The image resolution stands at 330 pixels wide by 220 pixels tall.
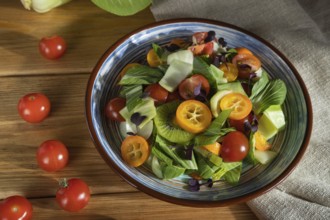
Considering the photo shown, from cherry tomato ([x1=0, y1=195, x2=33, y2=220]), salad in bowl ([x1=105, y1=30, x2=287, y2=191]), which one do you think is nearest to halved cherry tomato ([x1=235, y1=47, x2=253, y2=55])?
salad in bowl ([x1=105, y1=30, x2=287, y2=191])

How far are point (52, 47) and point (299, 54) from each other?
717 mm

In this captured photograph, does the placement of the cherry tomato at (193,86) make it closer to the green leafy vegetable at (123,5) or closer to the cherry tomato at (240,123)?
the cherry tomato at (240,123)

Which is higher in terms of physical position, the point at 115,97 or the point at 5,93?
the point at 5,93

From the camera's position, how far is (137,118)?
1.08 m

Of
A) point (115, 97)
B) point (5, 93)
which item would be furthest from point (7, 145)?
point (115, 97)

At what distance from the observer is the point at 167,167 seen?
1.06 metres

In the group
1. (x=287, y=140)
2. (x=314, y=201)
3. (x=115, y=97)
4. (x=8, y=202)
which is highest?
(x=115, y=97)

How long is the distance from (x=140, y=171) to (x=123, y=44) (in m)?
0.36

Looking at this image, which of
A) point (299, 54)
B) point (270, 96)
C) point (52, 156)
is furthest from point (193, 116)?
point (299, 54)

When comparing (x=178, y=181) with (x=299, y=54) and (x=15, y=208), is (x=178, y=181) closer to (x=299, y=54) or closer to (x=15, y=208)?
(x=15, y=208)

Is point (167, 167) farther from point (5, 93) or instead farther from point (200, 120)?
point (5, 93)

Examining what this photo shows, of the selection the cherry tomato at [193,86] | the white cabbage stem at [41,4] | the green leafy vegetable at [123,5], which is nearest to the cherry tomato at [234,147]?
the cherry tomato at [193,86]

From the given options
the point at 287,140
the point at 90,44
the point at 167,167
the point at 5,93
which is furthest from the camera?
the point at 90,44

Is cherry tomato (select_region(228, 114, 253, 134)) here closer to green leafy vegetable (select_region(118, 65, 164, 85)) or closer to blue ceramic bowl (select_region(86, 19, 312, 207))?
blue ceramic bowl (select_region(86, 19, 312, 207))
